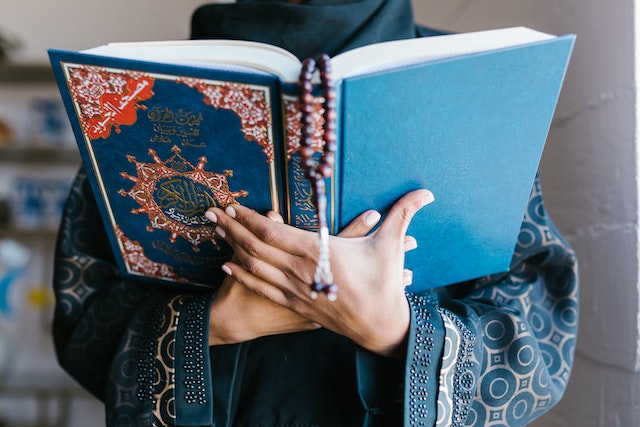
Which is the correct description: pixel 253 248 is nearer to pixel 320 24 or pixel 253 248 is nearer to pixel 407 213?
pixel 407 213

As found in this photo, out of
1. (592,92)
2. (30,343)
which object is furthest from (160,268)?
(30,343)

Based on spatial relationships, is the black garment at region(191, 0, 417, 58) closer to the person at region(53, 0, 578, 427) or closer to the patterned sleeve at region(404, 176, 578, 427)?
the person at region(53, 0, 578, 427)

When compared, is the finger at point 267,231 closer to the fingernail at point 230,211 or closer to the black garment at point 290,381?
the fingernail at point 230,211

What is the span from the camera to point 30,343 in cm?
277

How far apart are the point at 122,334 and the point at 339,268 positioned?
0.35m

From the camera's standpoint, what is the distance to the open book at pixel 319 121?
22.1 inches

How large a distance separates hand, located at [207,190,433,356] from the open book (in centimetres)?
3

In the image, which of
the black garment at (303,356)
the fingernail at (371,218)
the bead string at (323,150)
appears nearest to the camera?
the bead string at (323,150)

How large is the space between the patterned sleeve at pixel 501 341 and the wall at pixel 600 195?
9 centimetres

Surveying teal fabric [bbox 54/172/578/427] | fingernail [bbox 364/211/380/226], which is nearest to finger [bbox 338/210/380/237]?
fingernail [bbox 364/211/380/226]

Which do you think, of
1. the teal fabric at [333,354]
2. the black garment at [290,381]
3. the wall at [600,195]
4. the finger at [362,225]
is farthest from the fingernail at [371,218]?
the wall at [600,195]

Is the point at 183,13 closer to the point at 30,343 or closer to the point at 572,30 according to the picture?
the point at 30,343

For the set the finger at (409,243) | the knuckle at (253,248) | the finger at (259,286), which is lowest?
the finger at (259,286)

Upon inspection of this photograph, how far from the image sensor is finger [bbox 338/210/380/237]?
628 millimetres
